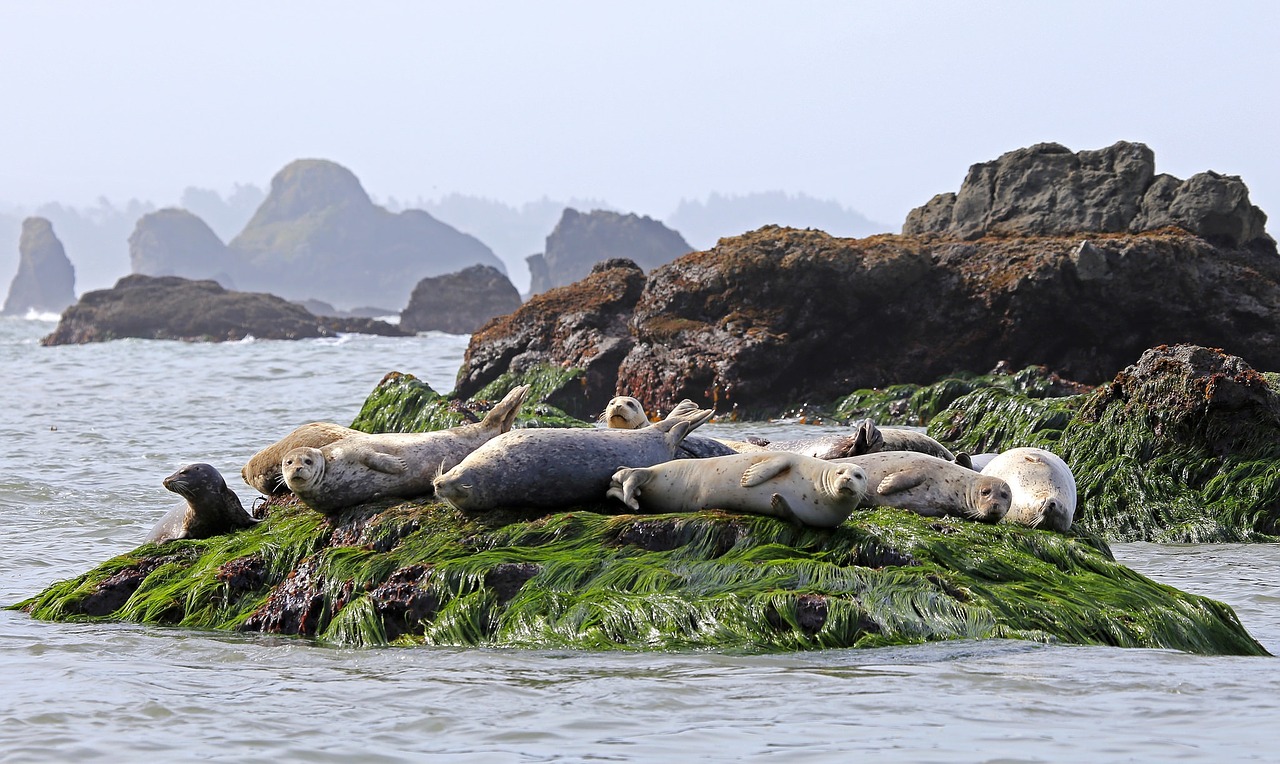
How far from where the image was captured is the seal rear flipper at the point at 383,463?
666cm

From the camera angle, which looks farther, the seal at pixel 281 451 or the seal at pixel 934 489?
the seal at pixel 281 451

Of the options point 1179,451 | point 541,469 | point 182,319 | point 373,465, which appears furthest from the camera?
point 182,319

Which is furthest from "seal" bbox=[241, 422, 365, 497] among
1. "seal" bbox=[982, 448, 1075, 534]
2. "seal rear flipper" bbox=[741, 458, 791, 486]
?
"seal" bbox=[982, 448, 1075, 534]

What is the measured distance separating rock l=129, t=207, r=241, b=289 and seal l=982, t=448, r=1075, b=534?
189027 mm

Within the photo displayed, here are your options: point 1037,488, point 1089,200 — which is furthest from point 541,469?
point 1089,200

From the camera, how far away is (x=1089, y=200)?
2005 centimetres

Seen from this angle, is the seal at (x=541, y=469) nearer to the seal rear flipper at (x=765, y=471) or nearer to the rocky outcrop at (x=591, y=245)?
the seal rear flipper at (x=765, y=471)

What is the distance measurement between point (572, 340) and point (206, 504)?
12.0m

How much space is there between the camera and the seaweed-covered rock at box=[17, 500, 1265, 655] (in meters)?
5.39

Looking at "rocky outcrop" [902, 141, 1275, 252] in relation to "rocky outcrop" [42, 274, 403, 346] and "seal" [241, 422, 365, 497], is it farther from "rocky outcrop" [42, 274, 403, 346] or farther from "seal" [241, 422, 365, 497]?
"rocky outcrop" [42, 274, 403, 346]

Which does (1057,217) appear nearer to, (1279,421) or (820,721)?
(1279,421)

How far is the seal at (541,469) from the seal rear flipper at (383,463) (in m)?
0.45

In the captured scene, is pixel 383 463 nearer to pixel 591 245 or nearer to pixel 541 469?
pixel 541 469

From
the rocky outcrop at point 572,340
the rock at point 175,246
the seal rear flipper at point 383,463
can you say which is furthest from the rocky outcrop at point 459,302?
the rock at point 175,246
